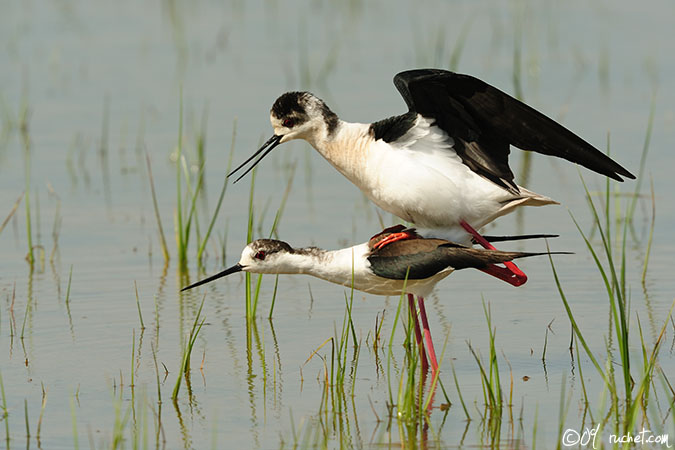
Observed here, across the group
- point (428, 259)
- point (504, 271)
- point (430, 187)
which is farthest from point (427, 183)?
point (504, 271)

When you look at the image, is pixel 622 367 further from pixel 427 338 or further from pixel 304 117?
pixel 304 117

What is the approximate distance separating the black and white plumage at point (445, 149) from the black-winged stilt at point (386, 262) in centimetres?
25

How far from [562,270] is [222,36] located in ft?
27.4

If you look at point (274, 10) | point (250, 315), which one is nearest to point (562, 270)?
point (250, 315)

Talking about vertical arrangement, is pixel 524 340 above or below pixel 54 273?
below

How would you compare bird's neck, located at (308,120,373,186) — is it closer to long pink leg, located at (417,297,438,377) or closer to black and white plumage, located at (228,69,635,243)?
black and white plumage, located at (228,69,635,243)

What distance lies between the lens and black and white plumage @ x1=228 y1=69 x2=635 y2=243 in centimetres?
662

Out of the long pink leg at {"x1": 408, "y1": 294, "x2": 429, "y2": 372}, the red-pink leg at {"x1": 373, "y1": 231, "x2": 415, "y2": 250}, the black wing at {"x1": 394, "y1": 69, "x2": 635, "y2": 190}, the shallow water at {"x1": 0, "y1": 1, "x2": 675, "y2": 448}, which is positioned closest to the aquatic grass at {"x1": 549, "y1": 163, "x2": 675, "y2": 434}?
the shallow water at {"x1": 0, "y1": 1, "x2": 675, "y2": 448}

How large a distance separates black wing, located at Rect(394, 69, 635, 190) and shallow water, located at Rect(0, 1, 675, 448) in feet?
3.30

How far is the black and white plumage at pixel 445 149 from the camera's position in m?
6.62

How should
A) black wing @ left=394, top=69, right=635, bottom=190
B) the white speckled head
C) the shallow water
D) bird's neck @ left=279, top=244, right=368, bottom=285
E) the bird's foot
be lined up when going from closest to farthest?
Result: the shallow water, bird's neck @ left=279, top=244, right=368, bottom=285, black wing @ left=394, top=69, right=635, bottom=190, the bird's foot, the white speckled head

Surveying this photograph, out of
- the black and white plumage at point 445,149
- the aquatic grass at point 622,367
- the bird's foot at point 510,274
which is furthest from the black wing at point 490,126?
the aquatic grass at point 622,367

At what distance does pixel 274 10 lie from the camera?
17250 mm

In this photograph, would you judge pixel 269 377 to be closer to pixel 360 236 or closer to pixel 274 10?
pixel 360 236
